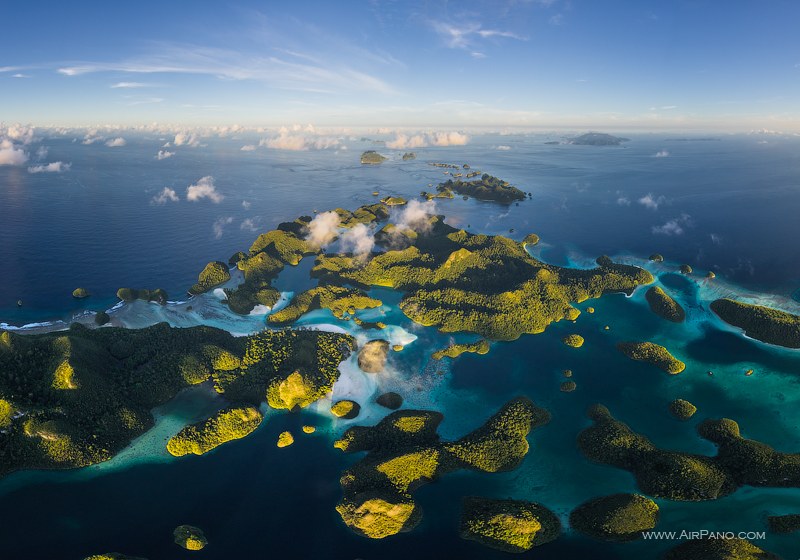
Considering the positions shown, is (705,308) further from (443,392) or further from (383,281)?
(383,281)

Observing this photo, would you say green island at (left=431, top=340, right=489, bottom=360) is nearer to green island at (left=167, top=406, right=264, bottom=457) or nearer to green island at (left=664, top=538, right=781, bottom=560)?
green island at (left=167, top=406, right=264, bottom=457)

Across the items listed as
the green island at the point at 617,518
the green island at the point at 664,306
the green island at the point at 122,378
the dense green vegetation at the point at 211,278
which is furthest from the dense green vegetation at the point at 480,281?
the green island at the point at 617,518

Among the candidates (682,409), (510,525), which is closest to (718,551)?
(510,525)

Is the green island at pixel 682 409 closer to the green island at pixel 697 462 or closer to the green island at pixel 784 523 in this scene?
the green island at pixel 697 462

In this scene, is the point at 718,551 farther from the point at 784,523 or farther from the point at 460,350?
the point at 460,350

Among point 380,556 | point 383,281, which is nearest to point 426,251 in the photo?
point 383,281

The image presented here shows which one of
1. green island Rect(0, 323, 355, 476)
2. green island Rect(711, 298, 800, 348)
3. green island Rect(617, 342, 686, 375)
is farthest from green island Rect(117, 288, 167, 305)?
green island Rect(711, 298, 800, 348)
